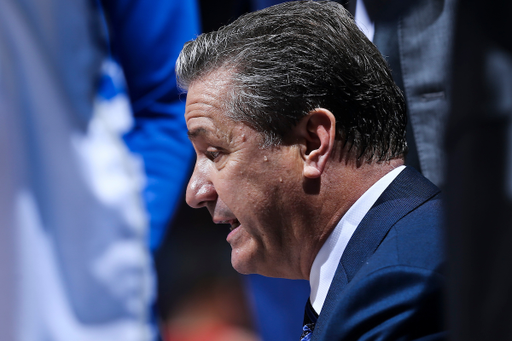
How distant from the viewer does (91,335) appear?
194 centimetres

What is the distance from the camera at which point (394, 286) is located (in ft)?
2.78

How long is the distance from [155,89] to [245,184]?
1091mm

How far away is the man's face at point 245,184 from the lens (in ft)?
3.87

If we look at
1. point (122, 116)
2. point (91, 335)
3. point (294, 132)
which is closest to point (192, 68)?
point (294, 132)

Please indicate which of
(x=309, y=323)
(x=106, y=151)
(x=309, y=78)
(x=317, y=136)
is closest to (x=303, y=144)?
(x=317, y=136)

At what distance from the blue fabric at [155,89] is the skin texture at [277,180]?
0.88m

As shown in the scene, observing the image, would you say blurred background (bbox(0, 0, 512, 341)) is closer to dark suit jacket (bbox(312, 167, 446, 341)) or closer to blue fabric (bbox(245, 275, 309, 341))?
blue fabric (bbox(245, 275, 309, 341))

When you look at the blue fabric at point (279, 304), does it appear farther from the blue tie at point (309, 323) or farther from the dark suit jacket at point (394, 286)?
the dark suit jacket at point (394, 286)

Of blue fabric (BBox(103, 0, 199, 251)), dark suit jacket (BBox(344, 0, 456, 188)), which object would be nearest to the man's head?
dark suit jacket (BBox(344, 0, 456, 188))

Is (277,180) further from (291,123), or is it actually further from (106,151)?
(106,151)

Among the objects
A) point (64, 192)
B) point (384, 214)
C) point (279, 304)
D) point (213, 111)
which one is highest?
point (213, 111)

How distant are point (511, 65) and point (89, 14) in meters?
1.93

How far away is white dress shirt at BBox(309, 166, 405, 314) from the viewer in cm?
114

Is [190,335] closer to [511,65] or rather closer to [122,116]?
[122,116]
